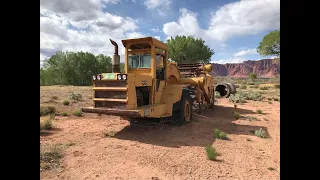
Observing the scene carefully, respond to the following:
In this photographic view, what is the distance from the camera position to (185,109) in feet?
33.2

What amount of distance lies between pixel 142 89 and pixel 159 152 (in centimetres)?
289

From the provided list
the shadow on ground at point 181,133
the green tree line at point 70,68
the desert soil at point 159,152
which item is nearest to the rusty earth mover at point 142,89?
the shadow on ground at point 181,133

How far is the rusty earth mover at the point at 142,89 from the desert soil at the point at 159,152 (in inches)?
32.5

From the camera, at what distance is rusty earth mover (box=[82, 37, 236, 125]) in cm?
730

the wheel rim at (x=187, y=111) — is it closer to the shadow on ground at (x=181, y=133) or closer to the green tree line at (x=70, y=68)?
the shadow on ground at (x=181, y=133)

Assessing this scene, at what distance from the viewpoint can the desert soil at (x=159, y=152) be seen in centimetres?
481

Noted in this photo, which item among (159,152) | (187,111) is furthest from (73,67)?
(159,152)

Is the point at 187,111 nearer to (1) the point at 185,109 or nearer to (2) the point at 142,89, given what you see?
(1) the point at 185,109

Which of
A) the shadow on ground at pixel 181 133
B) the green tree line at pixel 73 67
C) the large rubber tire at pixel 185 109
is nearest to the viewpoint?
the shadow on ground at pixel 181 133

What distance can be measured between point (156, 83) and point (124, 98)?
187cm

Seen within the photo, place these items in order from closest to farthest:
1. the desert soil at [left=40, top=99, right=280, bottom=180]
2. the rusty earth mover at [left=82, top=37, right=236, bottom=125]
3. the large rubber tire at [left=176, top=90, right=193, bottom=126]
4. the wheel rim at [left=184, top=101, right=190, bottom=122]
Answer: the desert soil at [left=40, top=99, right=280, bottom=180]
the rusty earth mover at [left=82, top=37, right=236, bottom=125]
the large rubber tire at [left=176, top=90, right=193, bottom=126]
the wheel rim at [left=184, top=101, right=190, bottom=122]

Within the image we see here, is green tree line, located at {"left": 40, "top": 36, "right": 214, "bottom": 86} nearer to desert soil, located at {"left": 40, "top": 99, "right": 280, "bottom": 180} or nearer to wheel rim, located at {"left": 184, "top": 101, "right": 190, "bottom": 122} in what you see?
wheel rim, located at {"left": 184, "top": 101, "right": 190, "bottom": 122}

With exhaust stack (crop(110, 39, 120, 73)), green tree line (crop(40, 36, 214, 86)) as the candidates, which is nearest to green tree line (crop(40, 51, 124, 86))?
green tree line (crop(40, 36, 214, 86))
